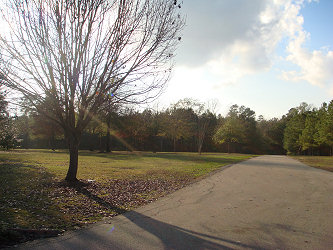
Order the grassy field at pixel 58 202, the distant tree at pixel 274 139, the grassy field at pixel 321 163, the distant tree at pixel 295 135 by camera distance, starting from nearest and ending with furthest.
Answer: the grassy field at pixel 58 202 < the grassy field at pixel 321 163 < the distant tree at pixel 295 135 < the distant tree at pixel 274 139

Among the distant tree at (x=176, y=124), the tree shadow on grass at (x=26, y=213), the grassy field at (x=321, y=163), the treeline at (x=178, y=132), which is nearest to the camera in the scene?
the tree shadow on grass at (x=26, y=213)

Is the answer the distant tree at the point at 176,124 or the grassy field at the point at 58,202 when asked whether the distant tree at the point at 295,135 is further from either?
the grassy field at the point at 58,202

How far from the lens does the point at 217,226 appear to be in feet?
16.3

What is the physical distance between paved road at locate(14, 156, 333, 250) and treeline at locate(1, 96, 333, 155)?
105ft

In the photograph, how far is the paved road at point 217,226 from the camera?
4012 mm

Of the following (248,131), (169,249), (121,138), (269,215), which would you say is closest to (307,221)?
(269,215)

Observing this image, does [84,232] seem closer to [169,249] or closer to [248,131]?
[169,249]

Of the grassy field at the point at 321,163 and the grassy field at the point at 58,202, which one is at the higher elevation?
the grassy field at the point at 321,163

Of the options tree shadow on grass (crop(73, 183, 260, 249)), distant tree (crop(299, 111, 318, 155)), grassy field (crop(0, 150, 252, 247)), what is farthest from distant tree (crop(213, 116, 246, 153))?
tree shadow on grass (crop(73, 183, 260, 249))

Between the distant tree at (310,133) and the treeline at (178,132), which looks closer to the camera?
the treeline at (178,132)

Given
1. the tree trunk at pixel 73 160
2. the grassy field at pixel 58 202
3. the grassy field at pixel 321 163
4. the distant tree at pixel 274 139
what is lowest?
the grassy field at pixel 58 202

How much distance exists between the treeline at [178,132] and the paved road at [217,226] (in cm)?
3196

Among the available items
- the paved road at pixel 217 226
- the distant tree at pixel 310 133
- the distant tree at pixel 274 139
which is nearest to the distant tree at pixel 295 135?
the distant tree at pixel 310 133

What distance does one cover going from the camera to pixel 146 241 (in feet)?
13.5
